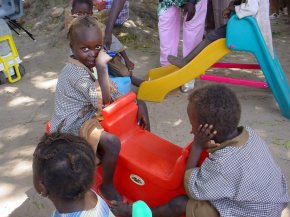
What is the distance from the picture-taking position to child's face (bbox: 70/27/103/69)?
236 cm

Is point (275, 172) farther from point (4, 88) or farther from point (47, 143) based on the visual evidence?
point (4, 88)

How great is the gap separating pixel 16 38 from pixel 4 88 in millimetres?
1780

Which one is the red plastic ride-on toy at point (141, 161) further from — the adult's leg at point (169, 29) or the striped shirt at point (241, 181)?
the adult's leg at point (169, 29)

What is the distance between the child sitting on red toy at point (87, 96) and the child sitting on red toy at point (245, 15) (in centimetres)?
140

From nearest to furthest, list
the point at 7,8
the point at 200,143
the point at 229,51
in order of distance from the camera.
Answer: the point at 200,143
the point at 229,51
the point at 7,8

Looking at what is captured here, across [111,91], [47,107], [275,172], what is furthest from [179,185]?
[47,107]

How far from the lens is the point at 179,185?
2.25 meters

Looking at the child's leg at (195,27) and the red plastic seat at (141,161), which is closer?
the red plastic seat at (141,161)

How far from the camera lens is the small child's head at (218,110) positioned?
6.37 feet

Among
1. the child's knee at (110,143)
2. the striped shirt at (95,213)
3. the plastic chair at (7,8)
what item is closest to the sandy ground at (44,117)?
the child's knee at (110,143)

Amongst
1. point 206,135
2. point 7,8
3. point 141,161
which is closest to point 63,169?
point 206,135

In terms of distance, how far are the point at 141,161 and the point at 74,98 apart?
52cm

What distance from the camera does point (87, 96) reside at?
239 centimetres

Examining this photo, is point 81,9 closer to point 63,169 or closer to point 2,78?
point 2,78
